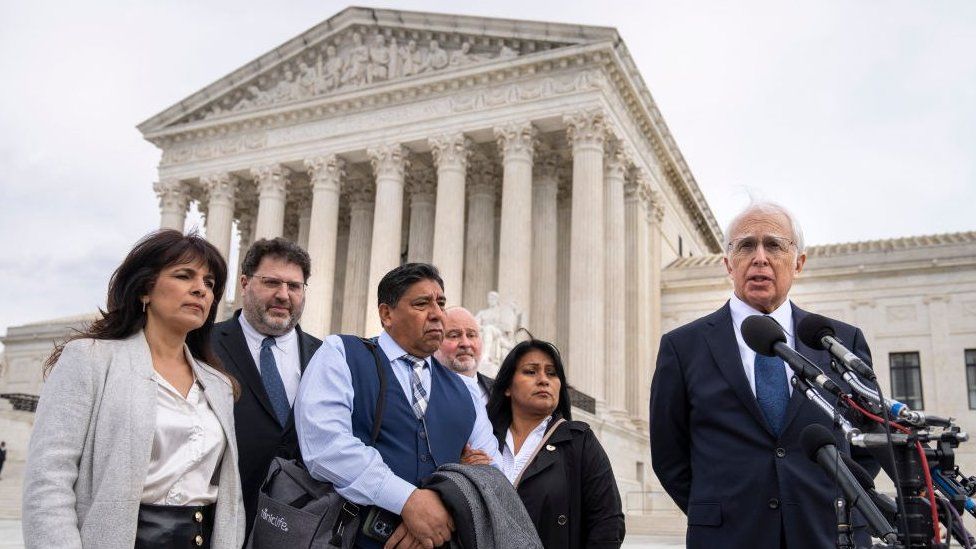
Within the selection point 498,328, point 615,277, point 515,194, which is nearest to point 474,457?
point 498,328

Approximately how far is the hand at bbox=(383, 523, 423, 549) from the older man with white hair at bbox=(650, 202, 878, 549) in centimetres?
128

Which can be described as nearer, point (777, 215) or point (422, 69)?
point (777, 215)

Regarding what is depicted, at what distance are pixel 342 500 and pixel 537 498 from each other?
144cm

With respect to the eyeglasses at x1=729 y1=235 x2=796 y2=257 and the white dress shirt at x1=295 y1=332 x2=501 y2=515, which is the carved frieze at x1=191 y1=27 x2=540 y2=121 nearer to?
the eyeglasses at x1=729 y1=235 x2=796 y2=257

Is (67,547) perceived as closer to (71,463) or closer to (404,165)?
(71,463)

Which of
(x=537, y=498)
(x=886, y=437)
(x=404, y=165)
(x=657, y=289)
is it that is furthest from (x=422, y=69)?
(x=886, y=437)

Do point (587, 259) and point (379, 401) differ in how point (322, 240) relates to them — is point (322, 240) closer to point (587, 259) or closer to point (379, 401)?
point (587, 259)

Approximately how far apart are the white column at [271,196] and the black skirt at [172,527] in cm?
2990

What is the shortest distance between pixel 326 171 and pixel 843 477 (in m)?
31.0

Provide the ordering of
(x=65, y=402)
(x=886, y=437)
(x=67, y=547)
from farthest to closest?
(x=65, y=402), (x=67, y=547), (x=886, y=437)

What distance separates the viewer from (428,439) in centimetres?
396

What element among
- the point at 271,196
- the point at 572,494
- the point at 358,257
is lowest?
the point at 572,494

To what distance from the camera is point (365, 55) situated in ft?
108

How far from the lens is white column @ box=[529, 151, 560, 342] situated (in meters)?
30.6
